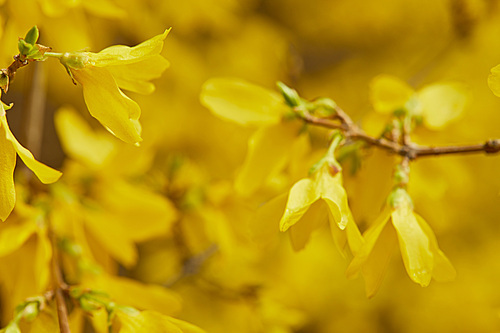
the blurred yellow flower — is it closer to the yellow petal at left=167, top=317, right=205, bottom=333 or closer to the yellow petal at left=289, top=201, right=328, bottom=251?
the yellow petal at left=289, top=201, right=328, bottom=251

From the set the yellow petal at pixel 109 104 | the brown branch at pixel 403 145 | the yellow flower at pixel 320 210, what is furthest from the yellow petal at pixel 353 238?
the yellow petal at pixel 109 104

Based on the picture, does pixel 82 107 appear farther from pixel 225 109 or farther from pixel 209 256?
pixel 225 109

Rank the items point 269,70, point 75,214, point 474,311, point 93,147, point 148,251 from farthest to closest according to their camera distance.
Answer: point 269,70 < point 148,251 < point 474,311 < point 93,147 < point 75,214

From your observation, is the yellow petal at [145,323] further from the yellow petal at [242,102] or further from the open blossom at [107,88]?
the yellow petal at [242,102]

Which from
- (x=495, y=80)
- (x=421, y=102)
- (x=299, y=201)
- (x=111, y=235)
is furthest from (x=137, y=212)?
(x=495, y=80)

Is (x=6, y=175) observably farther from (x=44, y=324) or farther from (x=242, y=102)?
(x=242, y=102)

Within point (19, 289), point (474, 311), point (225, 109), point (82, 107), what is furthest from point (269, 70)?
point (19, 289)
